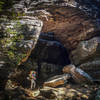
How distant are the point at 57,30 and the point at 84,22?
351cm

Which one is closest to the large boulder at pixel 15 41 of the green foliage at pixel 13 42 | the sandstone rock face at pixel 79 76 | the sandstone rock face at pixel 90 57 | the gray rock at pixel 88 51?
the green foliage at pixel 13 42

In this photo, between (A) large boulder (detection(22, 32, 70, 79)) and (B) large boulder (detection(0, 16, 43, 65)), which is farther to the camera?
(A) large boulder (detection(22, 32, 70, 79))

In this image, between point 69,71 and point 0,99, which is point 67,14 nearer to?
point 69,71

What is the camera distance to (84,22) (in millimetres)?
11492

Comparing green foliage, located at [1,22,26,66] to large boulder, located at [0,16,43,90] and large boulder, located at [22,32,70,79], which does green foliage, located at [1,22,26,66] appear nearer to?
large boulder, located at [0,16,43,90]

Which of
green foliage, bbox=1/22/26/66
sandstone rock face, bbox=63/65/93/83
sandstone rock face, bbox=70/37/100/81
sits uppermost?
green foliage, bbox=1/22/26/66

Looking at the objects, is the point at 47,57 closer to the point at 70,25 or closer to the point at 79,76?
the point at 70,25

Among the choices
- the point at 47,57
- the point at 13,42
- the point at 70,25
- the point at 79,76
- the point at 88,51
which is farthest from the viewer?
the point at 47,57

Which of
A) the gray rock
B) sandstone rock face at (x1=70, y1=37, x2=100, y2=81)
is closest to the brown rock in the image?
the gray rock

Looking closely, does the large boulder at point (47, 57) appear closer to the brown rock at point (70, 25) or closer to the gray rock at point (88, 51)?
the brown rock at point (70, 25)

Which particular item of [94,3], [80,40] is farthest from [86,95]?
[94,3]

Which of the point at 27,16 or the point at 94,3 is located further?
the point at 94,3

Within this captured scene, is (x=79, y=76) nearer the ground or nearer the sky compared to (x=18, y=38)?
nearer the ground

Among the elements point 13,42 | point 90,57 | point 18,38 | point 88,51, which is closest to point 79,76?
point 90,57
